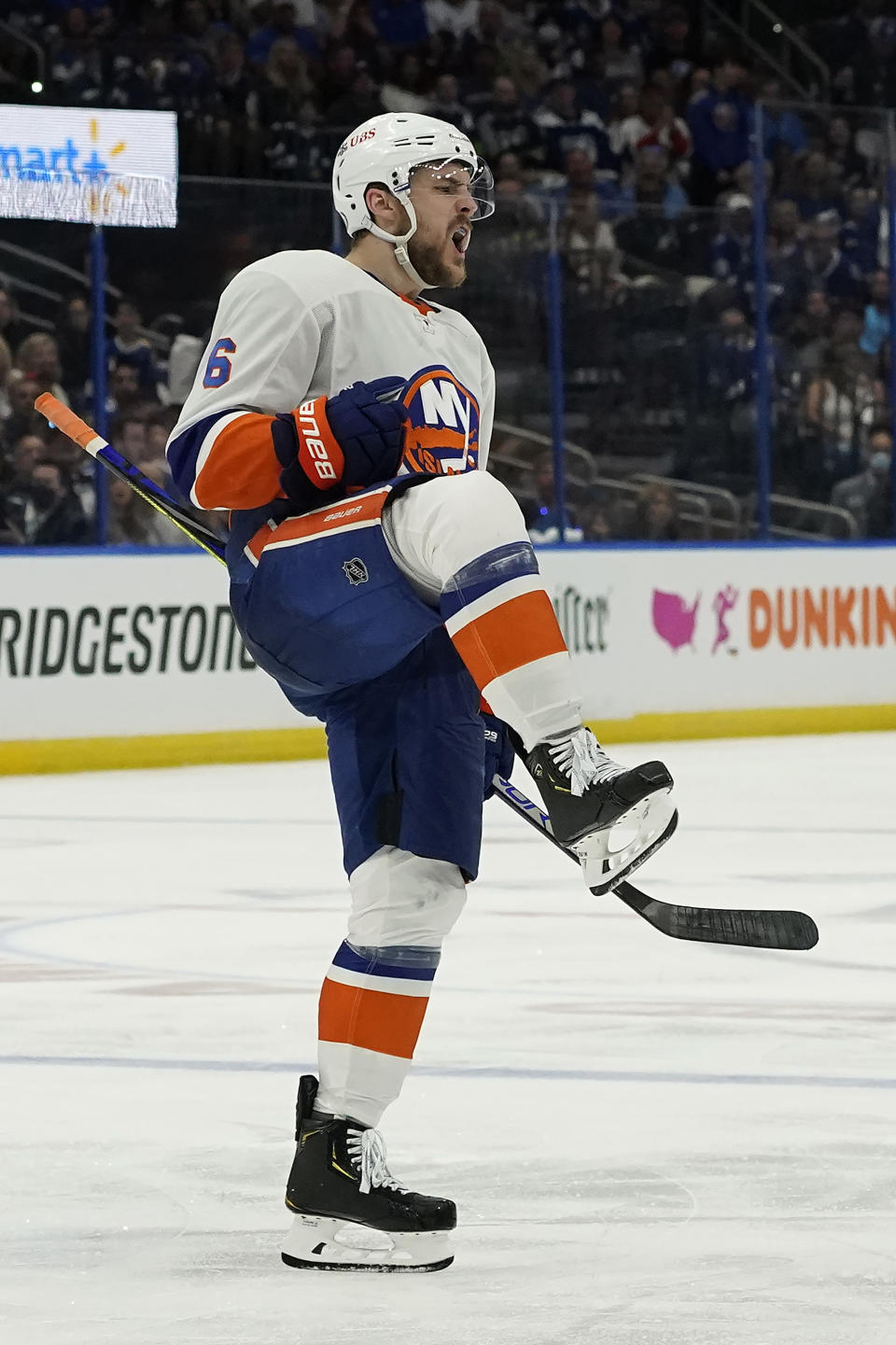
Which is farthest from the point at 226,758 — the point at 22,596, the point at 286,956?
the point at 286,956

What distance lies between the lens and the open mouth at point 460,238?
255 cm

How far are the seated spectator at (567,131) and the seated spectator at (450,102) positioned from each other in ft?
1.55

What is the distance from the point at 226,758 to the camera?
898 cm

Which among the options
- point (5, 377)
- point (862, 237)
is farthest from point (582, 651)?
point (5, 377)

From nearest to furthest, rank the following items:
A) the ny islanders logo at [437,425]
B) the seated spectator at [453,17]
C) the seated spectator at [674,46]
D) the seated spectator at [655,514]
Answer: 1. the ny islanders logo at [437,425]
2. the seated spectator at [655,514]
3. the seated spectator at [453,17]
4. the seated spectator at [674,46]

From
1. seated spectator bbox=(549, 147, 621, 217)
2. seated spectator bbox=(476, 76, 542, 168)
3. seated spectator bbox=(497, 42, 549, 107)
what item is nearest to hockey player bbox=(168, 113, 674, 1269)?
seated spectator bbox=(549, 147, 621, 217)

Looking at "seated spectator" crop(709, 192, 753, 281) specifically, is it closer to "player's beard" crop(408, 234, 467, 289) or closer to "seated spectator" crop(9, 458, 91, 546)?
"seated spectator" crop(9, 458, 91, 546)

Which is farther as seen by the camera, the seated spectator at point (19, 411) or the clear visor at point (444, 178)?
the seated spectator at point (19, 411)

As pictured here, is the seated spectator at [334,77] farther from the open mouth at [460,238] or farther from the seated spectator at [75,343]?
the open mouth at [460,238]

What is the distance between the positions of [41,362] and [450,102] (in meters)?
4.86

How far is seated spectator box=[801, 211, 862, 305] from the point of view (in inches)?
403

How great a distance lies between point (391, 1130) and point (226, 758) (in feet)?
20.5

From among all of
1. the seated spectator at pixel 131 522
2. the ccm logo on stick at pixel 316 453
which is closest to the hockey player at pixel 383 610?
the ccm logo on stick at pixel 316 453

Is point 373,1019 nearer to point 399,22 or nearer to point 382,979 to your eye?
point 382,979
